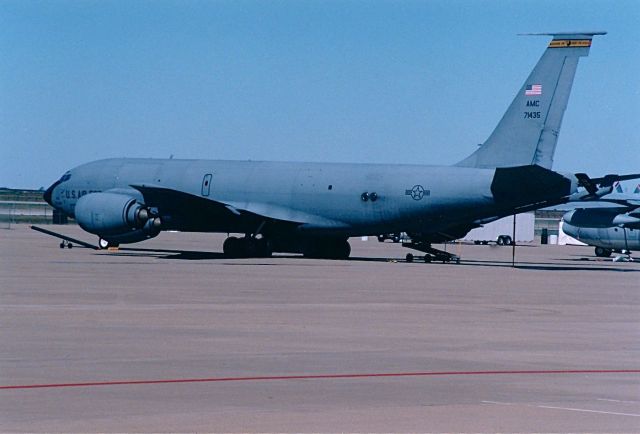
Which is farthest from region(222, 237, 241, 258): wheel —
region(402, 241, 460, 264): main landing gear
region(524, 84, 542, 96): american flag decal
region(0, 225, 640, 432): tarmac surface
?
region(0, 225, 640, 432): tarmac surface

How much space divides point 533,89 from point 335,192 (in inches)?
398

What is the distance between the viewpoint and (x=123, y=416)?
13078 millimetres

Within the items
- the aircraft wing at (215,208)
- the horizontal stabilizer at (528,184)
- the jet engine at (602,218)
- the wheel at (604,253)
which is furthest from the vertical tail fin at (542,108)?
the wheel at (604,253)

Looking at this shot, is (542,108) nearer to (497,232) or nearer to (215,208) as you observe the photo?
(215,208)

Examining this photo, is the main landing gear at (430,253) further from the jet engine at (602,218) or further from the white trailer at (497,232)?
the white trailer at (497,232)

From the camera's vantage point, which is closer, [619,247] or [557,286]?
[557,286]

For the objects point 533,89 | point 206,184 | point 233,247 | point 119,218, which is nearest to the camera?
point 533,89

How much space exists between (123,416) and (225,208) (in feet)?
144

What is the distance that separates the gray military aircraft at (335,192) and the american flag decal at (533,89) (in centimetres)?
5

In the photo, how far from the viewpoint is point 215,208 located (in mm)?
57000

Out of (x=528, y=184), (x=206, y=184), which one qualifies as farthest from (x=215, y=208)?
(x=528, y=184)

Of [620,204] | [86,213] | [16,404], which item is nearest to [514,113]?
[86,213]

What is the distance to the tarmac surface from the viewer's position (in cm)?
1334

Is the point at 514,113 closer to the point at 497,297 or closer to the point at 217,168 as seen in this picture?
the point at 217,168
